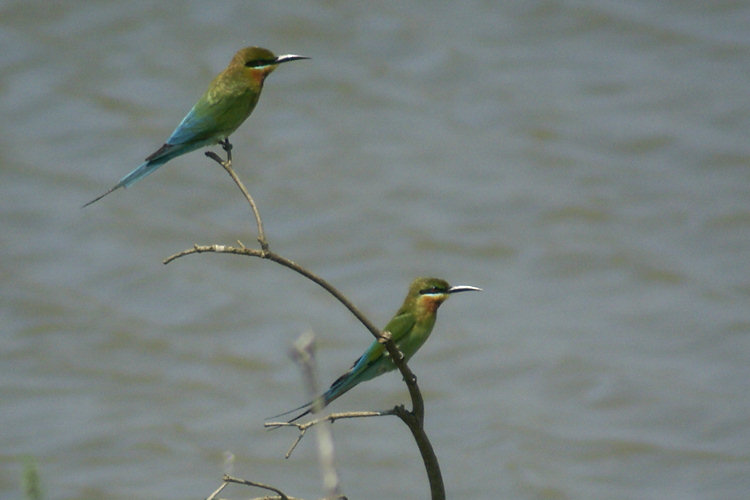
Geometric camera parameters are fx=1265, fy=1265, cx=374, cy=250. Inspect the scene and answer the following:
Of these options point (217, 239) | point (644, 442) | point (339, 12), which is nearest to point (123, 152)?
point (217, 239)

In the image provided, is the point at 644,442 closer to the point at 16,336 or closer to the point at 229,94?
the point at 16,336

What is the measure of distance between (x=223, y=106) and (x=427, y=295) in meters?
0.69

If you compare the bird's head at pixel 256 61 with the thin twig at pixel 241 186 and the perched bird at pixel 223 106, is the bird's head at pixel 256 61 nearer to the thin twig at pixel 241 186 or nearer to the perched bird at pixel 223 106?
the perched bird at pixel 223 106

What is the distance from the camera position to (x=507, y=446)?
5930 mm

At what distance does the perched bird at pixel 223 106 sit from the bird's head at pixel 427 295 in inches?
24.2

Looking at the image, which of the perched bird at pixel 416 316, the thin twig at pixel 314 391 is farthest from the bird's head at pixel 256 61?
the thin twig at pixel 314 391

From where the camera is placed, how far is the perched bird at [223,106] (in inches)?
109

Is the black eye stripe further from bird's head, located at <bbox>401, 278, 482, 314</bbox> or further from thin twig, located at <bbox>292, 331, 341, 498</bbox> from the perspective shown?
thin twig, located at <bbox>292, 331, 341, 498</bbox>

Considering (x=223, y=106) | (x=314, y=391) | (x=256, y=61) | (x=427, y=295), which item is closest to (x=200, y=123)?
(x=223, y=106)

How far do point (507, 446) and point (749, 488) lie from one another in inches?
43.3

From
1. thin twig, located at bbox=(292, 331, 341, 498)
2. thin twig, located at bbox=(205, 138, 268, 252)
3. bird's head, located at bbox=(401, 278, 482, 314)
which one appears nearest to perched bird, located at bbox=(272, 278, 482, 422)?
bird's head, located at bbox=(401, 278, 482, 314)

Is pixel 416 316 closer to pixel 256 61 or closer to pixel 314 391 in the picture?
pixel 256 61

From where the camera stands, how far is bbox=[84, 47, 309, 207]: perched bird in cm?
276

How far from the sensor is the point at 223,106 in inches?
110
